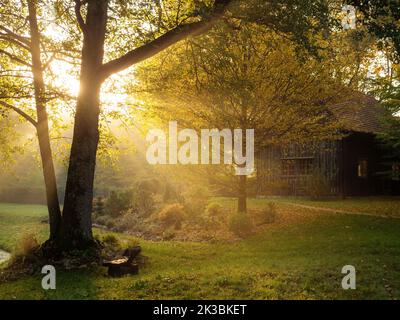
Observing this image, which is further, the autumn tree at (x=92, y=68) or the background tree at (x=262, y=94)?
the background tree at (x=262, y=94)

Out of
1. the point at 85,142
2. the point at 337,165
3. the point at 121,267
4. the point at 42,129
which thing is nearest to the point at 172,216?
A: the point at 42,129

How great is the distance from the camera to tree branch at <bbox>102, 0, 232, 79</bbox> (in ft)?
33.8

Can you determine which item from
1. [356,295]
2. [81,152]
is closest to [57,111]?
[81,152]

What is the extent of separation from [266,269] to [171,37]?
21.6 feet

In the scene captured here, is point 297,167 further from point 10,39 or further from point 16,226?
point 10,39

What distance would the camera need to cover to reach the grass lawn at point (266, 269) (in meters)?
7.96

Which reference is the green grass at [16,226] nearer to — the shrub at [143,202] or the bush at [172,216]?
the shrub at [143,202]

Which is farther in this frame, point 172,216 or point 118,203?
point 118,203

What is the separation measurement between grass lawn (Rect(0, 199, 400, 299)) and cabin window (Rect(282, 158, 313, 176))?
1037 centimetres

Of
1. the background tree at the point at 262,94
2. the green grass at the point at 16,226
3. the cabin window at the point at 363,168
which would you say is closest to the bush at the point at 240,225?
the background tree at the point at 262,94

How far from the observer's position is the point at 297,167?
2745 cm

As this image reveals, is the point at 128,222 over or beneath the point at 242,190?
beneath

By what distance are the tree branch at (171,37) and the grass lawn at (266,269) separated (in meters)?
5.69

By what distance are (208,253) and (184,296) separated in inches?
213
